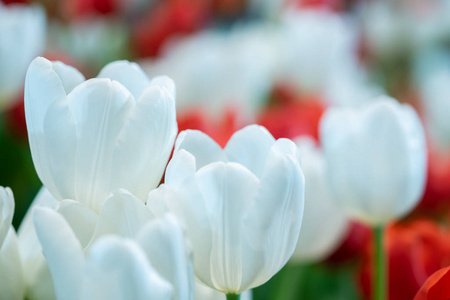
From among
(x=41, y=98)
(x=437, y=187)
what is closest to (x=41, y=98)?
(x=41, y=98)

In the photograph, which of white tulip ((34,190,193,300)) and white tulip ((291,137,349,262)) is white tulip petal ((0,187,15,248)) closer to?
white tulip ((34,190,193,300))

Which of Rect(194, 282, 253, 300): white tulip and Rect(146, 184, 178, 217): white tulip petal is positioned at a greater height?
Rect(146, 184, 178, 217): white tulip petal

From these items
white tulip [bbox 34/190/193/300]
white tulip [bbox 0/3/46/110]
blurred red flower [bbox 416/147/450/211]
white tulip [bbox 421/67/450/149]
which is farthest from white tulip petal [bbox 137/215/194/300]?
white tulip [bbox 421/67/450/149]

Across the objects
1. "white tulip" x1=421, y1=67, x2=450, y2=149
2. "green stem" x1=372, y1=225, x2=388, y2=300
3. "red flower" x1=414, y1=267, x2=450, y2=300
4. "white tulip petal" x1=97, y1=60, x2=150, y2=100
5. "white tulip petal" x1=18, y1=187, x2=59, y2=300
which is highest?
"white tulip petal" x1=97, y1=60, x2=150, y2=100

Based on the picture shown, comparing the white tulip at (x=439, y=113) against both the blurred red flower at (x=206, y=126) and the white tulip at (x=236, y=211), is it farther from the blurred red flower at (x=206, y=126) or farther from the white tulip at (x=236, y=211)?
the white tulip at (x=236, y=211)

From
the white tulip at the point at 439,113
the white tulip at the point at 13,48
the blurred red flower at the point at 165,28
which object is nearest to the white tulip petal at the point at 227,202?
the white tulip at the point at 13,48

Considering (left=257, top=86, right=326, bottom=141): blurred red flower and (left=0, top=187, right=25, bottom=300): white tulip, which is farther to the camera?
(left=257, top=86, right=326, bottom=141): blurred red flower
